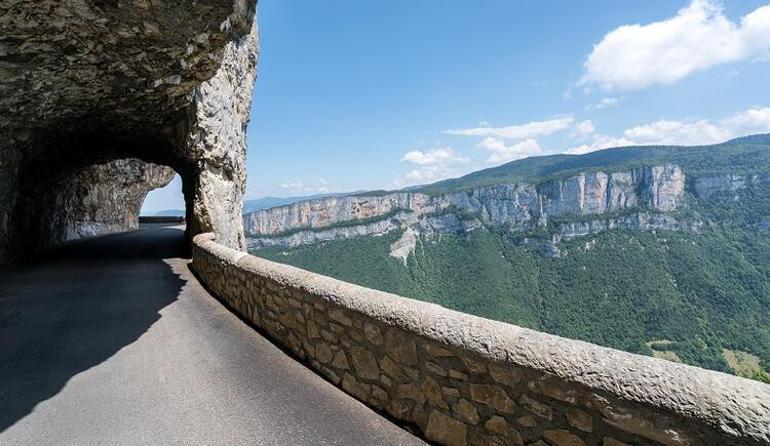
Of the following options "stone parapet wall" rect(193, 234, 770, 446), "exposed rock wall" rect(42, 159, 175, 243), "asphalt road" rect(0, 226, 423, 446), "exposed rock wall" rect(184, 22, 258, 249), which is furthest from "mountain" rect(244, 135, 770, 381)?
"stone parapet wall" rect(193, 234, 770, 446)

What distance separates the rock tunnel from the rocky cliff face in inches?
5035

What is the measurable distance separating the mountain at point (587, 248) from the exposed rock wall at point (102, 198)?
9052 centimetres

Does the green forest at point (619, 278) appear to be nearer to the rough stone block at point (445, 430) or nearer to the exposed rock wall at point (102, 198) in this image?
the exposed rock wall at point (102, 198)

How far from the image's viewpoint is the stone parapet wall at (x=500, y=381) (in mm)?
2117

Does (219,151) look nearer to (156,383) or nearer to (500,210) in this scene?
(156,383)

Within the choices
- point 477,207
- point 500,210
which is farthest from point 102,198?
point 500,210

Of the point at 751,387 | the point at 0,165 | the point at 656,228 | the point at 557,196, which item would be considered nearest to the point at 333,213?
the point at 557,196

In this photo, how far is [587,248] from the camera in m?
135

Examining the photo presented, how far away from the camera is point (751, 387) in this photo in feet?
6.78

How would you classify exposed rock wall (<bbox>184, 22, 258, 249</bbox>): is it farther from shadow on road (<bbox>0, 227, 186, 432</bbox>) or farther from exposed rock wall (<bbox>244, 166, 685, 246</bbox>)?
exposed rock wall (<bbox>244, 166, 685, 246</bbox>)

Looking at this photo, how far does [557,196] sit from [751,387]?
548 feet

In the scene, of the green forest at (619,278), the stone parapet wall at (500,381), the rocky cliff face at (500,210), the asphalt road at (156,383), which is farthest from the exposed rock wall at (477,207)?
the stone parapet wall at (500,381)

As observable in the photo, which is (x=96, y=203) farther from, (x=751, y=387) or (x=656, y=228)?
(x=656, y=228)

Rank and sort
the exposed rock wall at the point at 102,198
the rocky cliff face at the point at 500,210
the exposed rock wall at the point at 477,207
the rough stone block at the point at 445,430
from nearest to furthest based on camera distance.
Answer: the rough stone block at the point at 445,430 → the exposed rock wall at the point at 102,198 → the rocky cliff face at the point at 500,210 → the exposed rock wall at the point at 477,207
